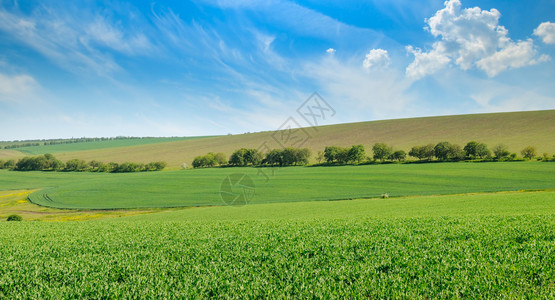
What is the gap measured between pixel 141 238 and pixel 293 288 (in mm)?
7651

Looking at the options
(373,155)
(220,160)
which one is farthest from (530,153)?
(220,160)

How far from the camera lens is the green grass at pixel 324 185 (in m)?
38.6

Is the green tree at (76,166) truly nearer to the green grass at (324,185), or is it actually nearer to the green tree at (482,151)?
the green grass at (324,185)

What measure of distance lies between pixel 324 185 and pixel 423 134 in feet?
208

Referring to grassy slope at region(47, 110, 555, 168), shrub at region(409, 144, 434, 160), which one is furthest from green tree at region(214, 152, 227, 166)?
shrub at region(409, 144, 434, 160)

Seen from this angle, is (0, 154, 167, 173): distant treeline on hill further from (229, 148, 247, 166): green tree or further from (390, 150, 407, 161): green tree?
(390, 150, 407, 161): green tree

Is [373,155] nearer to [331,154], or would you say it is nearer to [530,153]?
[331,154]

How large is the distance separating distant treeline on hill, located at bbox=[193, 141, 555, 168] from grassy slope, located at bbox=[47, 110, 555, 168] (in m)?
9.25

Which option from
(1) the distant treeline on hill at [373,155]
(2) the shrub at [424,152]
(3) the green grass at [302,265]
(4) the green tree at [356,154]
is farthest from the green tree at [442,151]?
(3) the green grass at [302,265]

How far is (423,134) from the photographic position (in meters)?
89.2

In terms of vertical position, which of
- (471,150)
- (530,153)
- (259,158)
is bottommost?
(259,158)

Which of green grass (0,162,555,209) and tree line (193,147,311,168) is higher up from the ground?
tree line (193,147,311,168)

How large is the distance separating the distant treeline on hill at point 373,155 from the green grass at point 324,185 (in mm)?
7888

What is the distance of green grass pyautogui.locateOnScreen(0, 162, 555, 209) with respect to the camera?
3862cm
